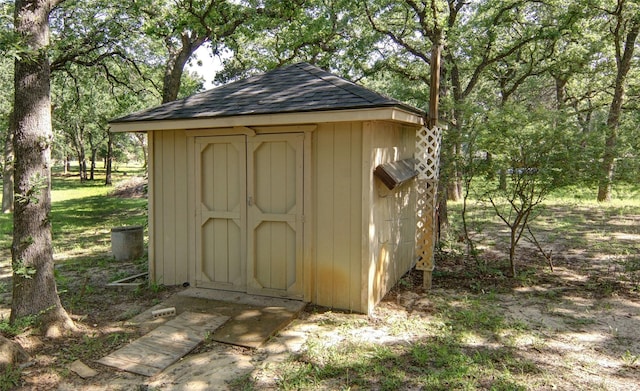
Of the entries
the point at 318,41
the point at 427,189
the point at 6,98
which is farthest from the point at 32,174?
the point at 6,98

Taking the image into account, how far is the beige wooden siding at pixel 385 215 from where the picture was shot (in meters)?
4.53

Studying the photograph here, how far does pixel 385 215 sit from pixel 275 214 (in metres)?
1.37

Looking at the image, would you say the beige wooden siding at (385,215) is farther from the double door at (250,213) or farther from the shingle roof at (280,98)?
the double door at (250,213)

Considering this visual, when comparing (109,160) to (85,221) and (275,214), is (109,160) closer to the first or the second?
(85,221)

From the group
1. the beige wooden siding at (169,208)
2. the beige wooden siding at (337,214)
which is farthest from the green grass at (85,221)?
the beige wooden siding at (337,214)

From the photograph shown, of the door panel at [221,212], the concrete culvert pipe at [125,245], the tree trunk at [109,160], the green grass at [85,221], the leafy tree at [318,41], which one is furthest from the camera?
the tree trunk at [109,160]

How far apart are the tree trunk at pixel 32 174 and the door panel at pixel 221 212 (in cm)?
177

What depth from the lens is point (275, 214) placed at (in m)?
5.00

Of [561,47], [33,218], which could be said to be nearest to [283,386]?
[33,218]

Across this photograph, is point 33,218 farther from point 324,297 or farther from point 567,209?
point 567,209

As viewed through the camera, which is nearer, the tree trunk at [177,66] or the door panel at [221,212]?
the door panel at [221,212]

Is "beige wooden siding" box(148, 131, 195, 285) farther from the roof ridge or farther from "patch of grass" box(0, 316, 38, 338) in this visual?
the roof ridge

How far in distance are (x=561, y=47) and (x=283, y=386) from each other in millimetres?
14460

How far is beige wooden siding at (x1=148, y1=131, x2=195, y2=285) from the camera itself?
18.1 feet
